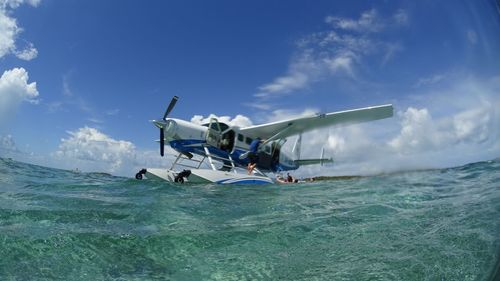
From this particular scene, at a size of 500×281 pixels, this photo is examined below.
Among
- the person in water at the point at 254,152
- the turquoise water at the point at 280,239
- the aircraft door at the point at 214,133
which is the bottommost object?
the turquoise water at the point at 280,239

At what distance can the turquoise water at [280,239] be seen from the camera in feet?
5.09

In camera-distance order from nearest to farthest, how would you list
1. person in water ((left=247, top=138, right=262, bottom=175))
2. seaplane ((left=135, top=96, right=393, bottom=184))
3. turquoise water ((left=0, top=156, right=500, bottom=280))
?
1. turquoise water ((left=0, top=156, right=500, bottom=280))
2. seaplane ((left=135, top=96, right=393, bottom=184))
3. person in water ((left=247, top=138, right=262, bottom=175))

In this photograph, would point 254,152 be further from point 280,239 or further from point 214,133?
point 280,239

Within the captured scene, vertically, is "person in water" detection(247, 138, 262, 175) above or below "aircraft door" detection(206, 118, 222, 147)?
below

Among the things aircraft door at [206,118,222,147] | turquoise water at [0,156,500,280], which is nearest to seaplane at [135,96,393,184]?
aircraft door at [206,118,222,147]

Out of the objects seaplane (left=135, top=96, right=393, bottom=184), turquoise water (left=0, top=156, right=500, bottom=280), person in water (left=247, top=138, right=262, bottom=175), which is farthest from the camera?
person in water (left=247, top=138, right=262, bottom=175)

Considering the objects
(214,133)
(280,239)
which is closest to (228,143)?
(214,133)

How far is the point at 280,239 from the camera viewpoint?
2955 millimetres

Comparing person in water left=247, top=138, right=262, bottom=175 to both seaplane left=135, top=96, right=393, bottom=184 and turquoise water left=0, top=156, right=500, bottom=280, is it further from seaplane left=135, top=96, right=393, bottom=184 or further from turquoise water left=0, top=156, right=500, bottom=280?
turquoise water left=0, top=156, right=500, bottom=280

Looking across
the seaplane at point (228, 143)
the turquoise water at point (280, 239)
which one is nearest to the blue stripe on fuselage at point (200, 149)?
the seaplane at point (228, 143)

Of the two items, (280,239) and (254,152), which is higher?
(254,152)

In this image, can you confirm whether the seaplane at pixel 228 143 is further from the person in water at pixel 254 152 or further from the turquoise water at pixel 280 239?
the turquoise water at pixel 280 239

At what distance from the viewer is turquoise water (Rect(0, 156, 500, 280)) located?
1553 mm

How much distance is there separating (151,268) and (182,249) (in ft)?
1.53
